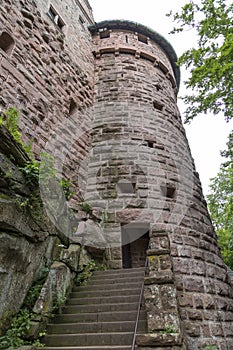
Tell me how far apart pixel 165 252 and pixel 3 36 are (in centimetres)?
Answer: 580

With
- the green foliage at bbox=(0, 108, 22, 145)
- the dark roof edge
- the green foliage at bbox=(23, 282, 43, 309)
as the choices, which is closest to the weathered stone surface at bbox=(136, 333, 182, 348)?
the green foliage at bbox=(23, 282, 43, 309)

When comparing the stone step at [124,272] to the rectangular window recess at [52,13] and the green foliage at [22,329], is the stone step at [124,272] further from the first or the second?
the rectangular window recess at [52,13]

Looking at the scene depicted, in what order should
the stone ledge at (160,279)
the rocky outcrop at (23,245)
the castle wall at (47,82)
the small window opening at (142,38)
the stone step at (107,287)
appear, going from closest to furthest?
the rocky outcrop at (23,245) → the stone ledge at (160,279) → the stone step at (107,287) → the castle wall at (47,82) → the small window opening at (142,38)

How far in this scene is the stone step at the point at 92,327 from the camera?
10.3 ft

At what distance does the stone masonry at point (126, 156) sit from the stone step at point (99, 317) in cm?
45

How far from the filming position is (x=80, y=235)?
508 cm

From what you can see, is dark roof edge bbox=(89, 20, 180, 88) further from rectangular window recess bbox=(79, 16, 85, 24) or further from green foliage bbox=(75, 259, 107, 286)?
green foliage bbox=(75, 259, 107, 286)

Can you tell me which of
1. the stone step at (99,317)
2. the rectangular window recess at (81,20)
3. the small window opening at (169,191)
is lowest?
the stone step at (99,317)

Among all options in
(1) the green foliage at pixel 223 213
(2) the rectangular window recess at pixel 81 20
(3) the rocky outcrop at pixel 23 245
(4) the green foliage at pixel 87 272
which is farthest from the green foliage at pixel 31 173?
(1) the green foliage at pixel 223 213

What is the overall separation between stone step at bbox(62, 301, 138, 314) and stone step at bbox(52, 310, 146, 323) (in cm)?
12

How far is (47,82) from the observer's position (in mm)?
6816

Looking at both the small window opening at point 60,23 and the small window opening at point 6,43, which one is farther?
the small window opening at point 60,23

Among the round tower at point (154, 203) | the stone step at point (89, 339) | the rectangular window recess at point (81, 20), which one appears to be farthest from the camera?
the rectangular window recess at point (81, 20)

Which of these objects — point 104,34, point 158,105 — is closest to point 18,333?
point 158,105
